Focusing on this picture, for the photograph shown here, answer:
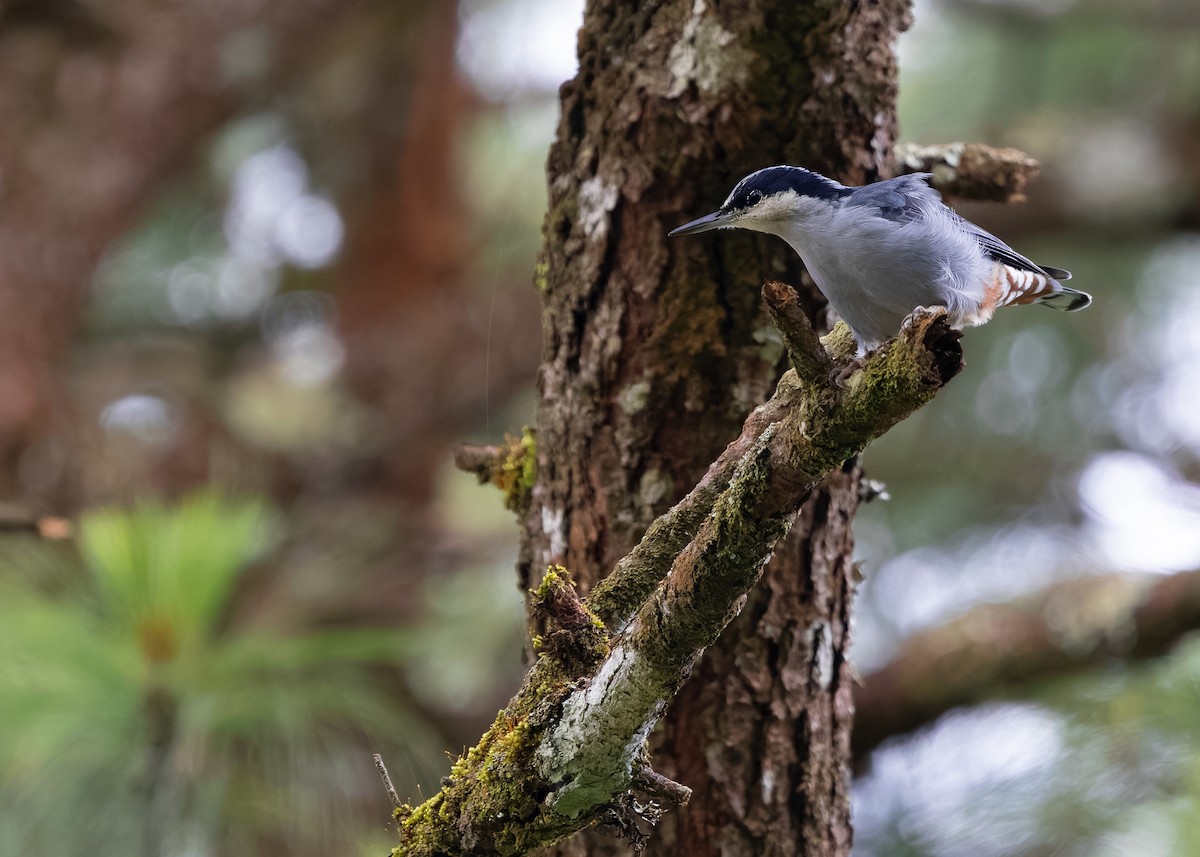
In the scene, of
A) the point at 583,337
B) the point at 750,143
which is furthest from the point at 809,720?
the point at 750,143

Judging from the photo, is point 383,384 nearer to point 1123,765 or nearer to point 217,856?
point 217,856

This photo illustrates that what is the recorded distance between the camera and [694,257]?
136 centimetres

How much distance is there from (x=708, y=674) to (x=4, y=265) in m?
2.57

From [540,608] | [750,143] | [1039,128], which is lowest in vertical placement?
[540,608]

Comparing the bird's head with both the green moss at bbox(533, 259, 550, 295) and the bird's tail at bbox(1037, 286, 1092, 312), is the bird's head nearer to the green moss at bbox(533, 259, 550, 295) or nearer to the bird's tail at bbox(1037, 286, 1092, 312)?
the green moss at bbox(533, 259, 550, 295)

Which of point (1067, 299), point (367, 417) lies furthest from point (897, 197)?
point (367, 417)

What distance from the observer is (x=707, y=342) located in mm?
1354

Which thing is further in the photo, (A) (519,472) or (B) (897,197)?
(A) (519,472)

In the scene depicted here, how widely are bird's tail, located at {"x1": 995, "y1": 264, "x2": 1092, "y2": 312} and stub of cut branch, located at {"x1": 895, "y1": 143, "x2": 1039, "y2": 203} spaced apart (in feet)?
0.52

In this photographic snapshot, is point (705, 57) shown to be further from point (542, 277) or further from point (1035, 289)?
point (1035, 289)

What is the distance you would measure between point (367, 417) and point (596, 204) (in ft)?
8.41

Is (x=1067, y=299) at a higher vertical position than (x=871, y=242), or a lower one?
higher

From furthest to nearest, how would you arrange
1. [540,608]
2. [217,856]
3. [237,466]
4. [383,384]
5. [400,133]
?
[400,133] < [383,384] < [237,466] < [217,856] < [540,608]

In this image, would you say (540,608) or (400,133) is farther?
(400,133)
